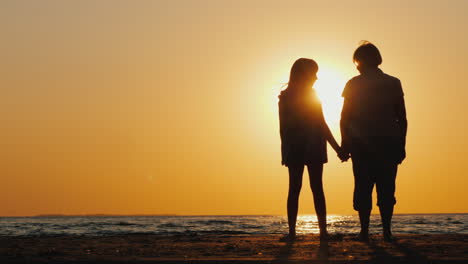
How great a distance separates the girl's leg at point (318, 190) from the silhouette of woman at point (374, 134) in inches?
17.8

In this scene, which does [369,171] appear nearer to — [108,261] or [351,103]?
[351,103]

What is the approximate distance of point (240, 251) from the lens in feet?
24.8

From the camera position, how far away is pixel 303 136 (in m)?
9.30

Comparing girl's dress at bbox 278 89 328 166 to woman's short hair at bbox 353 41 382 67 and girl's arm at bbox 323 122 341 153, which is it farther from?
woman's short hair at bbox 353 41 382 67

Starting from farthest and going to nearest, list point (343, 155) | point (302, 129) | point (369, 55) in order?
point (302, 129) < point (343, 155) < point (369, 55)

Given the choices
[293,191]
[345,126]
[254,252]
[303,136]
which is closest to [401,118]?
[345,126]

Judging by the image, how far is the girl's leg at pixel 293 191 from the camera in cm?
922

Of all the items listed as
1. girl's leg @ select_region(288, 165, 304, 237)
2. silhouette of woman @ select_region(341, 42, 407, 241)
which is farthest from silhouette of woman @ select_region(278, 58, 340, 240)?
silhouette of woman @ select_region(341, 42, 407, 241)

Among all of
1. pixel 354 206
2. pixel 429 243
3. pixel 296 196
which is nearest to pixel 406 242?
pixel 429 243

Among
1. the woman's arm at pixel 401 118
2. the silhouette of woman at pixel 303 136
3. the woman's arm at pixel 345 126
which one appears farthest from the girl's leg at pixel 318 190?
the woman's arm at pixel 401 118

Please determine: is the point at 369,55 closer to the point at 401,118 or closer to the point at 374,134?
the point at 401,118

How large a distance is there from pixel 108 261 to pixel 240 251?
1.57 metres

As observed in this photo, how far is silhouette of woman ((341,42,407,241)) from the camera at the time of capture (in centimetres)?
881

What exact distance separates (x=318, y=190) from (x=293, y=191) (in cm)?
32
